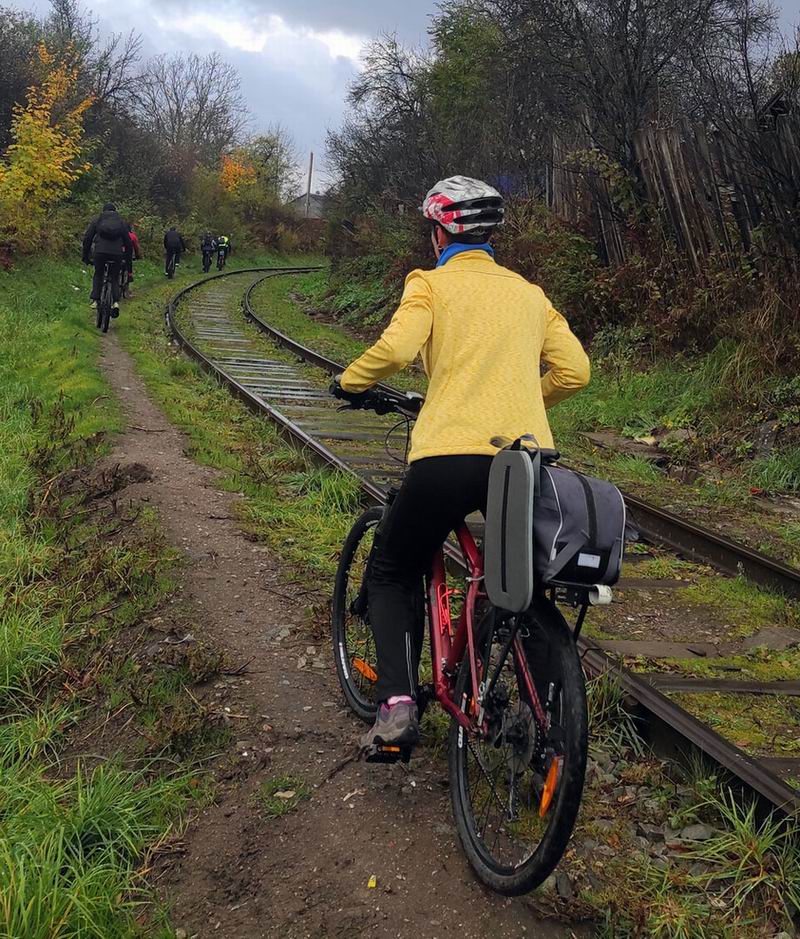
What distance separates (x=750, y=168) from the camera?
9.88 metres

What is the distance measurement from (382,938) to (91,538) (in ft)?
12.7

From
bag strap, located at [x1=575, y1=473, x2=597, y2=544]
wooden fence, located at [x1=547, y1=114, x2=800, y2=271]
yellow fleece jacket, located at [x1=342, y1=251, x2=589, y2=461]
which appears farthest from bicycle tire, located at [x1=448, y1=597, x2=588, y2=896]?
wooden fence, located at [x1=547, y1=114, x2=800, y2=271]

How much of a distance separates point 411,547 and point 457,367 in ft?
2.17

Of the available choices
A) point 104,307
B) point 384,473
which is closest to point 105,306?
point 104,307

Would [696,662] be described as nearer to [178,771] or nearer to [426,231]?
[178,771]

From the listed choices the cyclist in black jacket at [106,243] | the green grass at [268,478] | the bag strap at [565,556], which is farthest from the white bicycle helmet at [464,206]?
the cyclist in black jacket at [106,243]

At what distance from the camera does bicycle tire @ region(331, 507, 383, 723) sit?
3.67 meters

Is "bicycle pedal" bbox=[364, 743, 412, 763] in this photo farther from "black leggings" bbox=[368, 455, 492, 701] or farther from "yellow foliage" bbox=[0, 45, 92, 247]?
"yellow foliage" bbox=[0, 45, 92, 247]

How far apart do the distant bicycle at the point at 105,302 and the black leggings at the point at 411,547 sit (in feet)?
44.4

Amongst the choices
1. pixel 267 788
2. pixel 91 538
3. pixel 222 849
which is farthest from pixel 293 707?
pixel 91 538

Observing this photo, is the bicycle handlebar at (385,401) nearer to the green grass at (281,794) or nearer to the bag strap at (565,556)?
the bag strap at (565,556)

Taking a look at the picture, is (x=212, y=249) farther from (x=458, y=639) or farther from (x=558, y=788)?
(x=558, y=788)

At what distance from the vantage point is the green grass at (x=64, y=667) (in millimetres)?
2549

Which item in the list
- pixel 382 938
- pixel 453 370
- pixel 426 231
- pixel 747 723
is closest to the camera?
pixel 382 938
